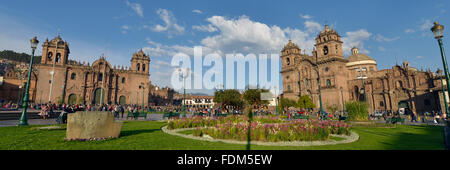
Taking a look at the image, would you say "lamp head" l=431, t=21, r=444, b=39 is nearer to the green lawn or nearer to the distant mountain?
the green lawn

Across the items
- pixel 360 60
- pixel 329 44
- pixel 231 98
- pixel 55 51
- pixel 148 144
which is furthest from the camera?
pixel 360 60

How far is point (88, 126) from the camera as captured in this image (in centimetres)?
664

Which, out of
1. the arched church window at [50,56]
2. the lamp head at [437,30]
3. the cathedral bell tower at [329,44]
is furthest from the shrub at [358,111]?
the arched church window at [50,56]

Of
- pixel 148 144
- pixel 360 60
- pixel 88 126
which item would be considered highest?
pixel 360 60

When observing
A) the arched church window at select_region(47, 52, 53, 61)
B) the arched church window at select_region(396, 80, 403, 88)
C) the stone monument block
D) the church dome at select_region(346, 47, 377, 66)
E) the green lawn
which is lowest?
the green lawn

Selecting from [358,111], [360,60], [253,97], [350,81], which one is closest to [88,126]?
[358,111]

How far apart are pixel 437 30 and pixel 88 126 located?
613 inches

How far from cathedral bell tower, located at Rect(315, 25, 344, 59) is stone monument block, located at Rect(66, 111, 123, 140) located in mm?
51643

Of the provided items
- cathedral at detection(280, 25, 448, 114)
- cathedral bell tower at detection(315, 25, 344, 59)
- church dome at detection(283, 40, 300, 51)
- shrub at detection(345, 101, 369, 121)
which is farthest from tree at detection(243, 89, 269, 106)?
church dome at detection(283, 40, 300, 51)

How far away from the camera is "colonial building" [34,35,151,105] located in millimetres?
42750

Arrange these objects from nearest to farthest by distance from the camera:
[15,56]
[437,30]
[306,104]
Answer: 1. [437,30]
2. [306,104]
3. [15,56]

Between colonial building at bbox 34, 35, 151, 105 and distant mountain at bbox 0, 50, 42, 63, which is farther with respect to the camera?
distant mountain at bbox 0, 50, 42, 63

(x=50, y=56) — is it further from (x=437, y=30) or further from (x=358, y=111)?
(x=437, y=30)

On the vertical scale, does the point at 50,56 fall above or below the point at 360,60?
below
